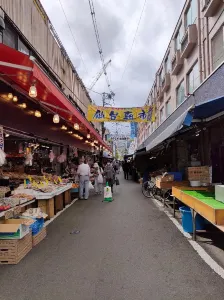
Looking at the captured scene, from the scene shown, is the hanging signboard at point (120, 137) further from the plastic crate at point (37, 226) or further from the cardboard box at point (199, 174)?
the plastic crate at point (37, 226)

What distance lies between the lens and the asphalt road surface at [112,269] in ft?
12.5

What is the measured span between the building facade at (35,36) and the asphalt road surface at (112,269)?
6.83 m

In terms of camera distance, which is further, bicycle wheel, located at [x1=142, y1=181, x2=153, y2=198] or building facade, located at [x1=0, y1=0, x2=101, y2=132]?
bicycle wheel, located at [x1=142, y1=181, x2=153, y2=198]

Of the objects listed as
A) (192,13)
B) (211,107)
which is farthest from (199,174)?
(192,13)

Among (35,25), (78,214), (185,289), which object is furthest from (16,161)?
(185,289)

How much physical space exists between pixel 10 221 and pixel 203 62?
1282 cm

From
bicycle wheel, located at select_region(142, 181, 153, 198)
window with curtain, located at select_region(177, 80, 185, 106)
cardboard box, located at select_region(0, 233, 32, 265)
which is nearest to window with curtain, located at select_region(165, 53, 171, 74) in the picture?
A: window with curtain, located at select_region(177, 80, 185, 106)

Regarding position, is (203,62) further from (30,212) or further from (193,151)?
(30,212)

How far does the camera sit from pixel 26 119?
1045cm

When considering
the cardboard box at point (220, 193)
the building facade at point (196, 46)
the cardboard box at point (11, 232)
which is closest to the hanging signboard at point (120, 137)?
the building facade at point (196, 46)

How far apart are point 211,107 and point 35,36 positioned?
342 inches

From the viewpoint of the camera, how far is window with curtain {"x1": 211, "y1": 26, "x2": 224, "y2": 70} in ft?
40.5

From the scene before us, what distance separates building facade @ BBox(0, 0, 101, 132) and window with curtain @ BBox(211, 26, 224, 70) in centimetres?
842

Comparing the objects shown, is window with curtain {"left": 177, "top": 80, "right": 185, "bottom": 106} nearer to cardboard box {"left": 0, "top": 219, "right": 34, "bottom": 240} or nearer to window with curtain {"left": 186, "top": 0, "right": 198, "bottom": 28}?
window with curtain {"left": 186, "top": 0, "right": 198, "bottom": 28}
